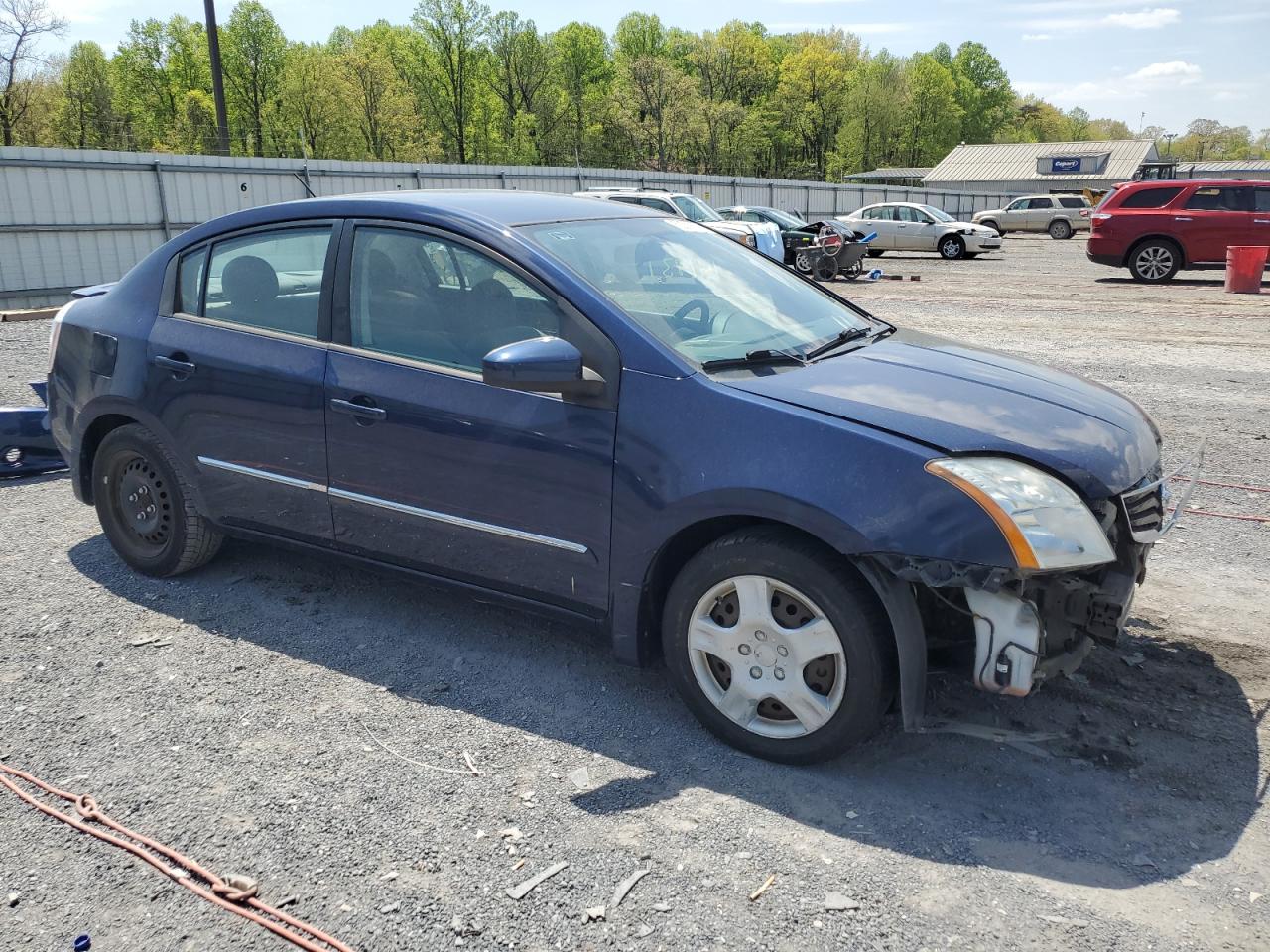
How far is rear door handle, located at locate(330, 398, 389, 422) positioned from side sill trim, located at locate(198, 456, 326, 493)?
1.11 ft

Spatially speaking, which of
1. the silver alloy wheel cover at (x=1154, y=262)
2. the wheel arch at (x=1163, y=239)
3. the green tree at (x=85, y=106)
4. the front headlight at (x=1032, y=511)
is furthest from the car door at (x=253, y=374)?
the green tree at (x=85, y=106)

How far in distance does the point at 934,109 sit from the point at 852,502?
108 m

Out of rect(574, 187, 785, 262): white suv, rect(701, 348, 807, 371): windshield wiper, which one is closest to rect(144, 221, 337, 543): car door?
rect(701, 348, 807, 371): windshield wiper

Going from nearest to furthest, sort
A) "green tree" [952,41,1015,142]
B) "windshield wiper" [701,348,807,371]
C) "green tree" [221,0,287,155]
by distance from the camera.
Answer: "windshield wiper" [701,348,807,371] < "green tree" [221,0,287,155] < "green tree" [952,41,1015,142]

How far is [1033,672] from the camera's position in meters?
2.98

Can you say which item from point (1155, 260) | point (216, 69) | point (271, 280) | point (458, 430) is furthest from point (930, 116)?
point (458, 430)

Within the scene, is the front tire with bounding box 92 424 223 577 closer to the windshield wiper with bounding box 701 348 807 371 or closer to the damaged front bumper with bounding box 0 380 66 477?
the damaged front bumper with bounding box 0 380 66 477

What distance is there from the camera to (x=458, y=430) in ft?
11.8

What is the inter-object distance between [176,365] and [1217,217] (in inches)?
779

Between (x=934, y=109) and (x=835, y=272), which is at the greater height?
(x=934, y=109)

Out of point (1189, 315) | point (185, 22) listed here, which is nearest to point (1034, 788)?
point (1189, 315)

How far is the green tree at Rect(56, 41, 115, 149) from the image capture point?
5094 centimetres

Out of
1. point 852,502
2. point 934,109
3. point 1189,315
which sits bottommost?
point 1189,315

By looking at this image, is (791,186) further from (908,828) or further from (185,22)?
(185,22)
